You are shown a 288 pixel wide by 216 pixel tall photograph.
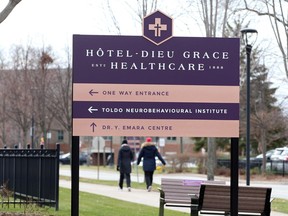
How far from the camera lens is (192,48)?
34.9ft

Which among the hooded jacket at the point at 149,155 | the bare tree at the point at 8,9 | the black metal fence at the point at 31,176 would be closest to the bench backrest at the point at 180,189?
the black metal fence at the point at 31,176

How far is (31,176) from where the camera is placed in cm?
1555

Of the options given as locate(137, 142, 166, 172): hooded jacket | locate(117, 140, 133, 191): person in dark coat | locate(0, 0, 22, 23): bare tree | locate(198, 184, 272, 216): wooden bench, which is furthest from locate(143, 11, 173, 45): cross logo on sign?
locate(117, 140, 133, 191): person in dark coat

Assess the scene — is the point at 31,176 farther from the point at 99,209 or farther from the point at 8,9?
the point at 8,9

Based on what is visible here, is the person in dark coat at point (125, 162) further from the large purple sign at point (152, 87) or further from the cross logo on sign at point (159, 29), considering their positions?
the cross logo on sign at point (159, 29)

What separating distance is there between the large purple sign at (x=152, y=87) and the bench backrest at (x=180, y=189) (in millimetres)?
3649

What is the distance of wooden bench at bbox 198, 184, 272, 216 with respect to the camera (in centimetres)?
1209

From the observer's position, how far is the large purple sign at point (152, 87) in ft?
34.2

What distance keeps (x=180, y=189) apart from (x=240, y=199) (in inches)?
89.6

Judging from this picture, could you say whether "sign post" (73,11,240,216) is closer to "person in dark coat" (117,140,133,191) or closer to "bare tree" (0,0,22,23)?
"bare tree" (0,0,22,23)

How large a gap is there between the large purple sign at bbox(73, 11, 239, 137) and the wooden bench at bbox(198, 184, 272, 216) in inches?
71.2

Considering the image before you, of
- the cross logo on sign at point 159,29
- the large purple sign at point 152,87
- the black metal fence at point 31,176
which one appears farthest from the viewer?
the black metal fence at point 31,176

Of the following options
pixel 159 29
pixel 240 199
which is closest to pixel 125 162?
pixel 240 199

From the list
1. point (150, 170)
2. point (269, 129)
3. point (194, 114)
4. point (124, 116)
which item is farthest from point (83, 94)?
point (269, 129)
